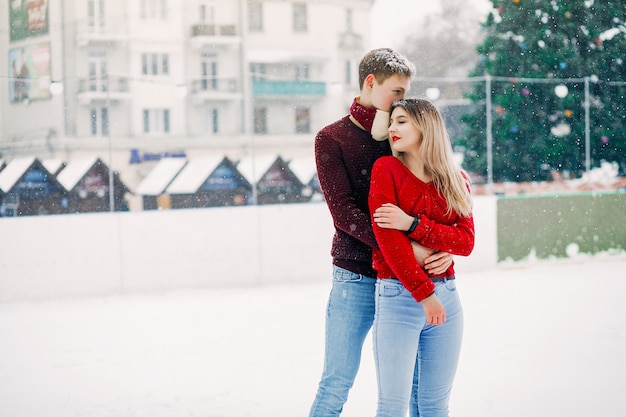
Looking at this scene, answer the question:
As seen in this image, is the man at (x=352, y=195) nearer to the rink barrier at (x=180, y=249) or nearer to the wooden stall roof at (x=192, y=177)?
the rink barrier at (x=180, y=249)

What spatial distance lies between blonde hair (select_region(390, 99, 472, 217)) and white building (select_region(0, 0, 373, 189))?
299 inches

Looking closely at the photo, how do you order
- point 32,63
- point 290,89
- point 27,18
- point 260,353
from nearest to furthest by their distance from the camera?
point 260,353 < point 27,18 < point 32,63 < point 290,89

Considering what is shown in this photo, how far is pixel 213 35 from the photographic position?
12.3 metres

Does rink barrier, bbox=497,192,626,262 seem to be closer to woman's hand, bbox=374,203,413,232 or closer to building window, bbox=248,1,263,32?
woman's hand, bbox=374,203,413,232

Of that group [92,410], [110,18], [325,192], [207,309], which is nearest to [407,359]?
[325,192]

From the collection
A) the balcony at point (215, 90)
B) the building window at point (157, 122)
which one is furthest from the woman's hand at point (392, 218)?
the balcony at point (215, 90)

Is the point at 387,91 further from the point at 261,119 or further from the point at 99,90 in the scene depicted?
the point at 99,90

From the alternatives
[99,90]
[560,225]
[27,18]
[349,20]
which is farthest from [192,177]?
[349,20]

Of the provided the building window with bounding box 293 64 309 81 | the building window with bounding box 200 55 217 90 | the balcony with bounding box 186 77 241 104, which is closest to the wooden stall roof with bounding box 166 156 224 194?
the balcony with bounding box 186 77 241 104

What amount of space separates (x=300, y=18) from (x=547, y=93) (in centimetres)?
445

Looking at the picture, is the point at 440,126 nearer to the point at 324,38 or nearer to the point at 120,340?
the point at 120,340

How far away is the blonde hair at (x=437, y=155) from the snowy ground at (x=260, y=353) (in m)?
1.26

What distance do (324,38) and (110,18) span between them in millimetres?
3350

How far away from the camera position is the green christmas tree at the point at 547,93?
386 inches
